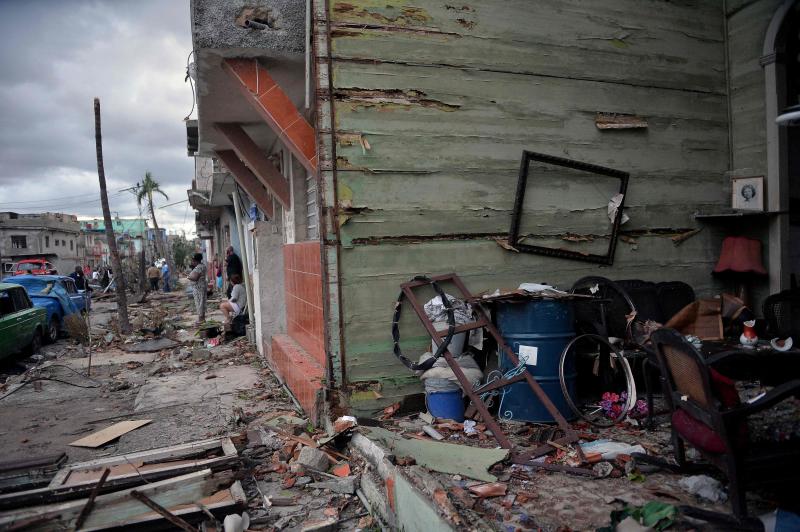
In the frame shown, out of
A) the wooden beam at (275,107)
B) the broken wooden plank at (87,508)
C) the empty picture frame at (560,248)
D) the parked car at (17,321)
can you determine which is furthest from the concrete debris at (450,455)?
the parked car at (17,321)

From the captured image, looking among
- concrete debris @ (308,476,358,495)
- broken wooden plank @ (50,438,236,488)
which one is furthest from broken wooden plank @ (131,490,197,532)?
concrete debris @ (308,476,358,495)

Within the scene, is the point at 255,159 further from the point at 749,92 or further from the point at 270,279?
the point at 749,92

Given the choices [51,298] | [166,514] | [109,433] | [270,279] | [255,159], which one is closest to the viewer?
[166,514]

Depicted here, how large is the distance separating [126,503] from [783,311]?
5669 millimetres

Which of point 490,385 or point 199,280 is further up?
point 199,280

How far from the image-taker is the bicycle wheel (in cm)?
435

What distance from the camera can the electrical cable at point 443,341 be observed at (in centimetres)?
420

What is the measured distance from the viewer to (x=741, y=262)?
573 centimetres

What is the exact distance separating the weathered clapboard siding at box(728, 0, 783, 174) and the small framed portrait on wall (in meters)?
0.13

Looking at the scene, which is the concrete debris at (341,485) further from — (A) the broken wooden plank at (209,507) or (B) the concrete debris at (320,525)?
(A) the broken wooden plank at (209,507)

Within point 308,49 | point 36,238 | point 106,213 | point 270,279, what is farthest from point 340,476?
point 36,238

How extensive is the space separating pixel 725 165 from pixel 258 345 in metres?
8.13

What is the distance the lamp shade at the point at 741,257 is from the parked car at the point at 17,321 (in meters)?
11.8

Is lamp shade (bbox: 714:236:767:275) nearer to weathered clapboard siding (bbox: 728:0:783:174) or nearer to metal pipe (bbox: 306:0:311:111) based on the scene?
weathered clapboard siding (bbox: 728:0:783:174)
